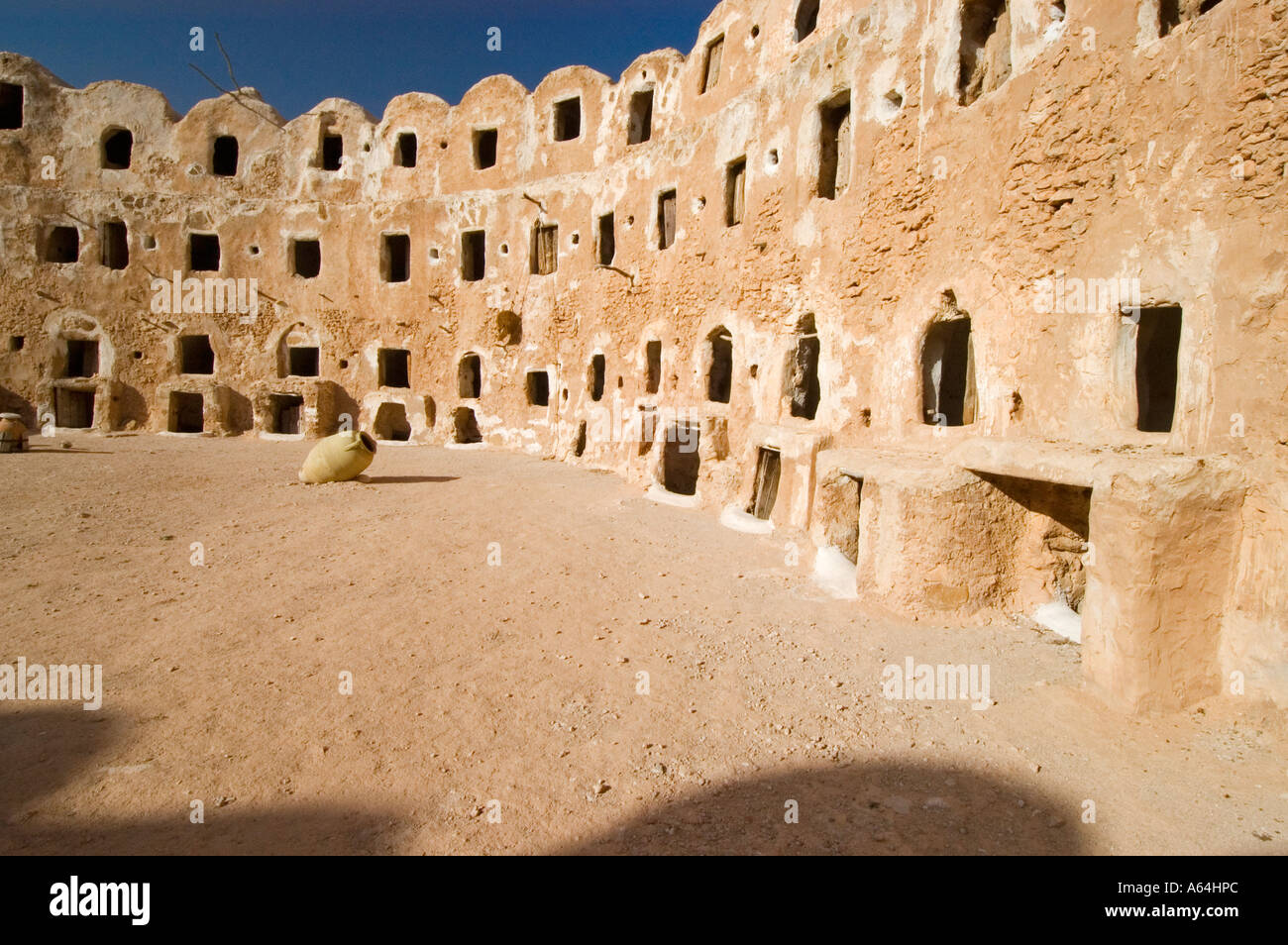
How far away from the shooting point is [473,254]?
69.1 feet

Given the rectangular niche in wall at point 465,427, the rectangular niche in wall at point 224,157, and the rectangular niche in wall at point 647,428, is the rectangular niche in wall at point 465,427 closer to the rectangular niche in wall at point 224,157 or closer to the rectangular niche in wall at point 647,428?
the rectangular niche in wall at point 647,428

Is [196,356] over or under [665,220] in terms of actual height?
under

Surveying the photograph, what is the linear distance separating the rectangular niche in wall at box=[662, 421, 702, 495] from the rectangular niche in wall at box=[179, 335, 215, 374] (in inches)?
626

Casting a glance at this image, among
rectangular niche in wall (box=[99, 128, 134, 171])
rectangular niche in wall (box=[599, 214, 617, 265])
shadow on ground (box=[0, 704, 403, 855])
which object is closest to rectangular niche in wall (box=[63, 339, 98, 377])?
rectangular niche in wall (box=[99, 128, 134, 171])

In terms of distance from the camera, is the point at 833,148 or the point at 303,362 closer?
the point at 833,148

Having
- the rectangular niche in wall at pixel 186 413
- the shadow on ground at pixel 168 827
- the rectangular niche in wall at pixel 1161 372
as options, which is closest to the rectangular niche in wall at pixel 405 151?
the rectangular niche in wall at pixel 186 413

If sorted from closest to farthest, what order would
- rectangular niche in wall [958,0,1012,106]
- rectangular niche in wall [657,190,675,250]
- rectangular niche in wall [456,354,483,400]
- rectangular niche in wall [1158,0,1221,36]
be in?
rectangular niche in wall [1158,0,1221,36] < rectangular niche in wall [958,0,1012,106] < rectangular niche in wall [657,190,675,250] < rectangular niche in wall [456,354,483,400]

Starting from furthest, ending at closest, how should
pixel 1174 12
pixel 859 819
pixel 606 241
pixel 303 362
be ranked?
1. pixel 303 362
2. pixel 606 241
3. pixel 1174 12
4. pixel 859 819

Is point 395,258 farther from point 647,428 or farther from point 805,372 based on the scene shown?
point 805,372

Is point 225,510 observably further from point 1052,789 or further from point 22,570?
point 1052,789

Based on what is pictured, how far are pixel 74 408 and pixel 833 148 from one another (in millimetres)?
22793

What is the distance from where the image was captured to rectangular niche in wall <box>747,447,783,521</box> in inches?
435

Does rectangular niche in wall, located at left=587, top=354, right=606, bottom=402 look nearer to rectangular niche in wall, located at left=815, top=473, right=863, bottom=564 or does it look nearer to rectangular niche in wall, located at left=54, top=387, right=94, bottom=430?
rectangular niche in wall, located at left=815, top=473, right=863, bottom=564

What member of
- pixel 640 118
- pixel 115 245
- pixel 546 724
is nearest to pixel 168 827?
pixel 546 724
